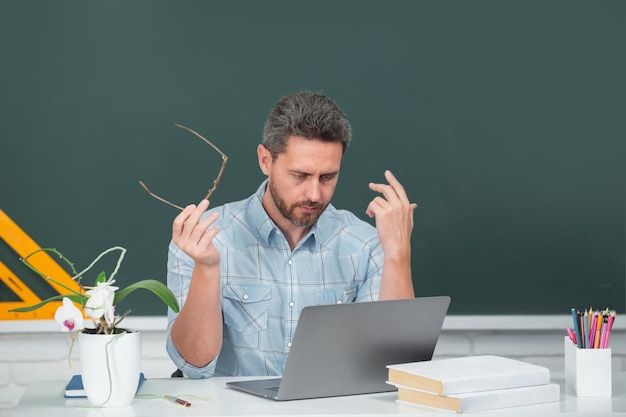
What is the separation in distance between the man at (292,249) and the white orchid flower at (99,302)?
1.57ft

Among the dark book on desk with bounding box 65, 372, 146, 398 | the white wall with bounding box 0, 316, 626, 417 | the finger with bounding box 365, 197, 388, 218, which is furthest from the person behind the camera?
the white wall with bounding box 0, 316, 626, 417

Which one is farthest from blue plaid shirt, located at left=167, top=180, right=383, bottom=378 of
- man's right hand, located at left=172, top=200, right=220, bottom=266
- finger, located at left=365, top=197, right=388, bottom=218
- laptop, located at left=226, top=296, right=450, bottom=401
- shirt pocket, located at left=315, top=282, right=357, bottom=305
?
laptop, located at left=226, top=296, right=450, bottom=401

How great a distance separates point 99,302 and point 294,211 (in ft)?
2.54

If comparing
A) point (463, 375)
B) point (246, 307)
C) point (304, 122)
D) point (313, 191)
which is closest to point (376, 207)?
point (313, 191)

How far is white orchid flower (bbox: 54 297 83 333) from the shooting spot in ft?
4.85

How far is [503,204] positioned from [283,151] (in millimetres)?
914

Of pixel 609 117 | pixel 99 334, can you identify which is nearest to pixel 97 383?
pixel 99 334

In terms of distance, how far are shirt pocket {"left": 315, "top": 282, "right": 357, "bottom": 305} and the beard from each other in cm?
18

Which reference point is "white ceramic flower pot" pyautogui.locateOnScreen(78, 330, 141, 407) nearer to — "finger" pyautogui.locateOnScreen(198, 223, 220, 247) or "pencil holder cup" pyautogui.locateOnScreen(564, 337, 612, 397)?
"finger" pyautogui.locateOnScreen(198, 223, 220, 247)

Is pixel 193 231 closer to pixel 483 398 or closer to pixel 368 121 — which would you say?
pixel 483 398

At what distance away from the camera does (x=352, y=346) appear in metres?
1.56

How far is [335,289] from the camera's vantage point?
226 cm

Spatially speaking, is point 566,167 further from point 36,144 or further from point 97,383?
point 97,383

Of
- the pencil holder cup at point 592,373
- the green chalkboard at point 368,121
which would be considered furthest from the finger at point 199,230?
the green chalkboard at point 368,121
